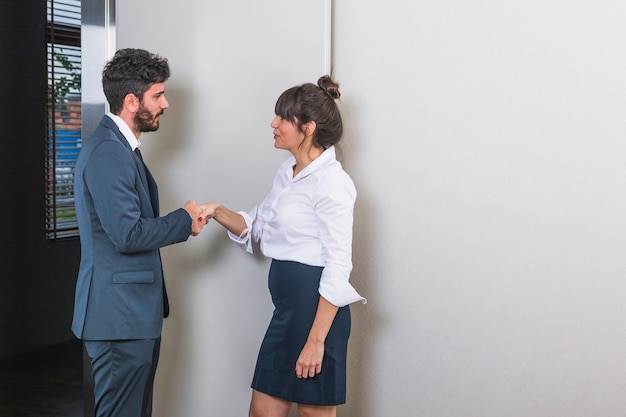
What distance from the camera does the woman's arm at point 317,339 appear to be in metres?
2.23

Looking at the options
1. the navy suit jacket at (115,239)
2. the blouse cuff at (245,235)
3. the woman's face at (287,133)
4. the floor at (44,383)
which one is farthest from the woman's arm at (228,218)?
the floor at (44,383)

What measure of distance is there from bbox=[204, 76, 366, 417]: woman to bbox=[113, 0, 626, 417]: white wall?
32 cm

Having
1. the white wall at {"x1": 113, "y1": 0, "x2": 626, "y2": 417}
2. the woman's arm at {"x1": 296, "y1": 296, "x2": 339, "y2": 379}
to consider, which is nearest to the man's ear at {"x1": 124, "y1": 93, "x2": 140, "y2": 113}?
the white wall at {"x1": 113, "y1": 0, "x2": 626, "y2": 417}

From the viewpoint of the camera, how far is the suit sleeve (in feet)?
7.06

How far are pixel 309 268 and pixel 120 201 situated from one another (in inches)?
24.0

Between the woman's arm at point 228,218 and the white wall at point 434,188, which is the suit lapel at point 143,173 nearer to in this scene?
the woman's arm at point 228,218

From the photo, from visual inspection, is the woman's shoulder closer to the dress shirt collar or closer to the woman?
the woman

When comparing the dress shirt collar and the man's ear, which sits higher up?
the man's ear

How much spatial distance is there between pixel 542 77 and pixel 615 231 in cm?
52

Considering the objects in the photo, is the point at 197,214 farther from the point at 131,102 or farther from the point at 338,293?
the point at 338,293

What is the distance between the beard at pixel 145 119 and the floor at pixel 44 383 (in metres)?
1.93

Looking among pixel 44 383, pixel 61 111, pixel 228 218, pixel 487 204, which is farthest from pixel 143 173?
pixel 61 111

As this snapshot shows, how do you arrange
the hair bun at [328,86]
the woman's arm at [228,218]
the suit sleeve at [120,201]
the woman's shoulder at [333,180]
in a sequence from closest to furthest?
the suit sleeve at [120,201]
the woman's shoulder at [333,180]
the hair bun at [328,86]
the woman's arm at [228,218]

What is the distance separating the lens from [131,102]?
91.7 inches
